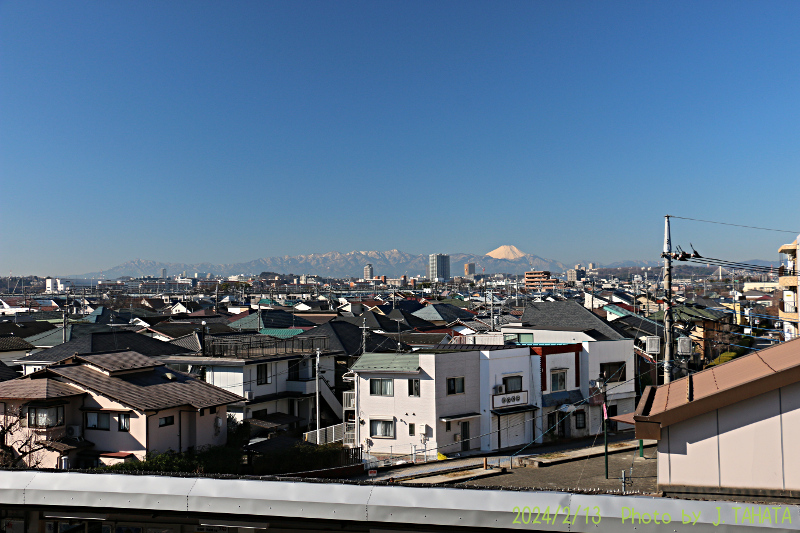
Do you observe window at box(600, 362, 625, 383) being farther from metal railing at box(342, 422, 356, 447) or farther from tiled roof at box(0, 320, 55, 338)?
tiled roof at box(0, 320, 55, 338)

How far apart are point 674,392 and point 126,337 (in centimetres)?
3199

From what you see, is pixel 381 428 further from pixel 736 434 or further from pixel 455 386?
pixel 736 434

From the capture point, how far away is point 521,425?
80.8 feet

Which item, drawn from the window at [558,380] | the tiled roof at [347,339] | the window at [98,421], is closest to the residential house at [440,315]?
the tiled roof at [347,339]

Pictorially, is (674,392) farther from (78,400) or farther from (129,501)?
(78,400)

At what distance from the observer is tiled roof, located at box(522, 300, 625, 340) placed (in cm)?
3066

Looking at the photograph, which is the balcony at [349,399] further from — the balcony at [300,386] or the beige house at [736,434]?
the beige house at [736,434]

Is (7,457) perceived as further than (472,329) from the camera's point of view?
No

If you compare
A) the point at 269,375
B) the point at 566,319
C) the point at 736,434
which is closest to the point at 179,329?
the point at 269,375

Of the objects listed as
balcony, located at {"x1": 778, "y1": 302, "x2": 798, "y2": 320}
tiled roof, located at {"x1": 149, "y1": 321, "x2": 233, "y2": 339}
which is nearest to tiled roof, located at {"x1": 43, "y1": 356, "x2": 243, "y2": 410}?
tiled roof, located at {"x1": 149, "y1": 321, "x2": 233, "y2": 339}

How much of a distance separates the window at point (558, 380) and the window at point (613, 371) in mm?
2238

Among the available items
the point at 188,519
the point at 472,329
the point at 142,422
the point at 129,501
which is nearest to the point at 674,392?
the point at 188,519

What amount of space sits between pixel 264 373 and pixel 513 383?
10867 millimetres

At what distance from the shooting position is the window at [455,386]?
23.1 meters
